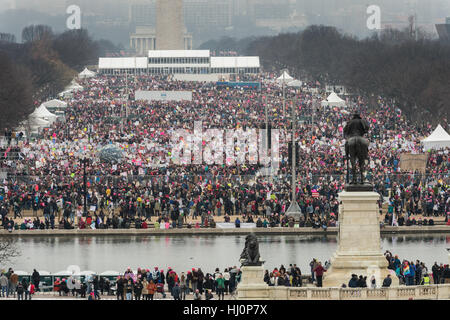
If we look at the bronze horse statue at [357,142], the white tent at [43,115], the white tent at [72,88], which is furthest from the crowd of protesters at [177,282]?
the white tent at [72,88]

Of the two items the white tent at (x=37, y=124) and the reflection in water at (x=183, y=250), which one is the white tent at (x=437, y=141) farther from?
the white tent at (x=37, y=124)

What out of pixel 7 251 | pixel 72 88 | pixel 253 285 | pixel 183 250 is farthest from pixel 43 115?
pixel 253 285

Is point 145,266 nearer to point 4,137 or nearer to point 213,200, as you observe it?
point 213,200

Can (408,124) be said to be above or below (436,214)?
above

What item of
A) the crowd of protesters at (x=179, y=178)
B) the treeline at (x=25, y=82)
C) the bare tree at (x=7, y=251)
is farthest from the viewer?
the treeline at (x=25, y=82)
